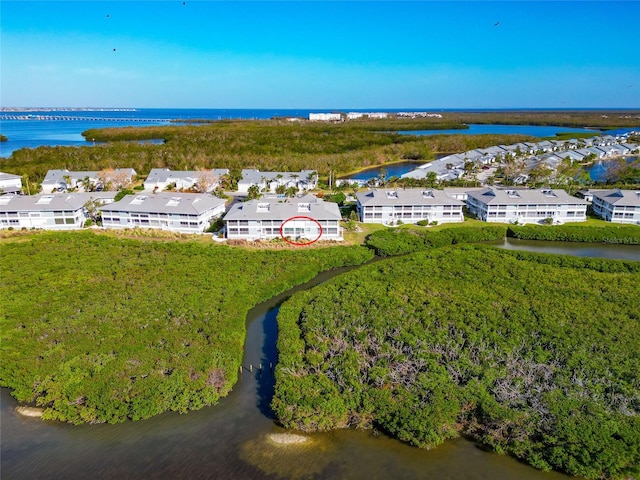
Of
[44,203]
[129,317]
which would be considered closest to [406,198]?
[129,317]

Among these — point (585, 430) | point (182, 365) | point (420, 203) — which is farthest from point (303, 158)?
point (585, 430)

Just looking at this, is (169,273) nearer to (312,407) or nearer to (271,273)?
(271,273)

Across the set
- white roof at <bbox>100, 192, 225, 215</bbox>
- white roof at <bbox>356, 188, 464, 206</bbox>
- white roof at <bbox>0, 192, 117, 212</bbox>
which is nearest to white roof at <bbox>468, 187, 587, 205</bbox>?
white roof at <bbox>356, 188, 464, 206</bbox>

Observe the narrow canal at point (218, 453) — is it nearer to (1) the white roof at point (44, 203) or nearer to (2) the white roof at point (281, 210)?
(2) the white roof at point (281, 210)

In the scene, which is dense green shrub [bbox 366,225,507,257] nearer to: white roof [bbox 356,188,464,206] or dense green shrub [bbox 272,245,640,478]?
white roof [bbox 356,188,464,206]

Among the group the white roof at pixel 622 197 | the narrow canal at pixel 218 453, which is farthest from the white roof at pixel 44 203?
the white roof at pixel 622 197

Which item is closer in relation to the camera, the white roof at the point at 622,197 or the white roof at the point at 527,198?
the white roof at the point at 622,197
